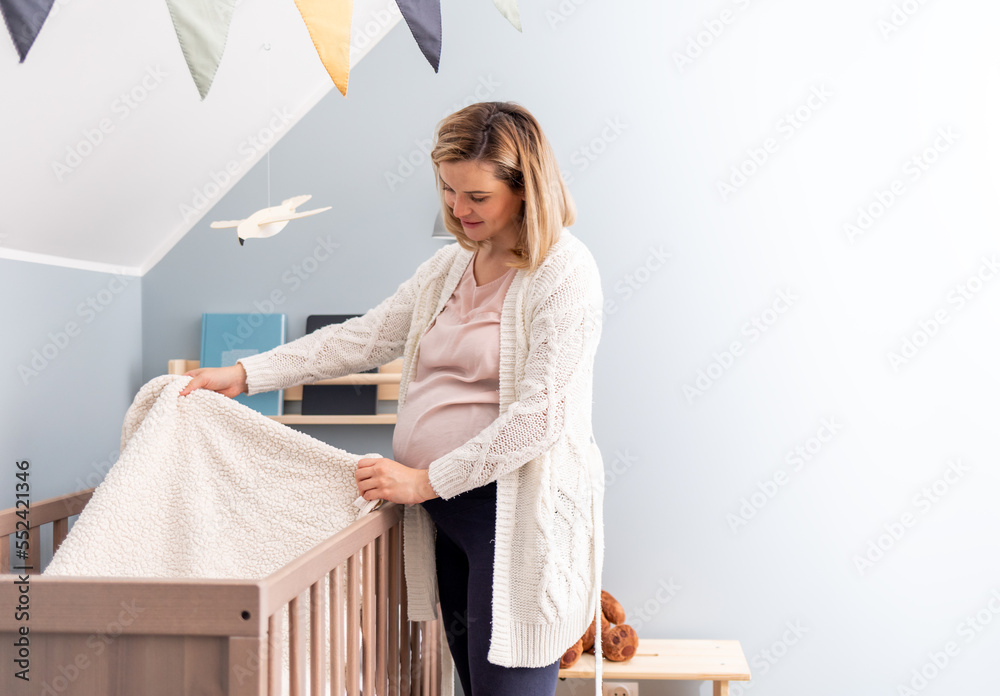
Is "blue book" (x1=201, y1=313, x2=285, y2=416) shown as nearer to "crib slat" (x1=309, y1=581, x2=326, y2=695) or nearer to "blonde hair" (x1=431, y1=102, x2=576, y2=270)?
"blonde hair" (x1=431, y1=102, x2=576, y2=270)

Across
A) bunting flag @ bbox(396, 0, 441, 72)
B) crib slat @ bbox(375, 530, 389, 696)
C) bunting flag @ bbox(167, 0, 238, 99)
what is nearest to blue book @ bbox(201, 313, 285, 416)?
crib slat @ bbox(375, 530, 389, 696)

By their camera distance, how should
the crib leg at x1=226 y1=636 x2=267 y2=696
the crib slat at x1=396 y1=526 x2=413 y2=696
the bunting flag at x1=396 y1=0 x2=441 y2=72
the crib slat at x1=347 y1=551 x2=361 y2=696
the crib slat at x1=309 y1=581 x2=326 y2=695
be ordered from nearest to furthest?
the crib leg at x1=226 y1=636 x2=267 y2=696
the crib slat at x1=309 y1=581 x2=326 y2=695
the crib slat at x1=347 y1=551 x2=361 y2=696
the bunting flag at x1=396 y1=0 x2=441 y2=72
the crib slat at x1=396 y1=526 x2=413 y2=696

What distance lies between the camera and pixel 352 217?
6.57ft

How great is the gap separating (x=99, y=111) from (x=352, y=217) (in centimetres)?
66

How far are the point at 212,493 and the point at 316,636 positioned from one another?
0.33 meters

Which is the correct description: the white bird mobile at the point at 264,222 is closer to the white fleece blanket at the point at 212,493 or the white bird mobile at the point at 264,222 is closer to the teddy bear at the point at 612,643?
the white fleece blanket at the point at 212,493

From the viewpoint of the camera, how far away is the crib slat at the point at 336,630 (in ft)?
3.05

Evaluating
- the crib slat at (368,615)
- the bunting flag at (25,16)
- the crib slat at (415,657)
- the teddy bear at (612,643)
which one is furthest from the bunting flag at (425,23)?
the teddy bear at (612,643)

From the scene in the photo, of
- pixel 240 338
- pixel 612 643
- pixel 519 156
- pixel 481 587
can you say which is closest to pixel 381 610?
pixel 481 587

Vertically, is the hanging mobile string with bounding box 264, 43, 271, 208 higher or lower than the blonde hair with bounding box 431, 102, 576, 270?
higher

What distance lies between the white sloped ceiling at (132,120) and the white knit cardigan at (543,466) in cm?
85

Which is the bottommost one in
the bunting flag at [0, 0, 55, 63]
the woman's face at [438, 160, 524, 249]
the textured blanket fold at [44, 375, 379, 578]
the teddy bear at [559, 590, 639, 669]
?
the teddy bear at [559, 590, 639, 669]

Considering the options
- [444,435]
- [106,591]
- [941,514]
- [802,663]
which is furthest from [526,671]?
[941,514]

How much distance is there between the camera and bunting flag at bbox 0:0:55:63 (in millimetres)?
796
